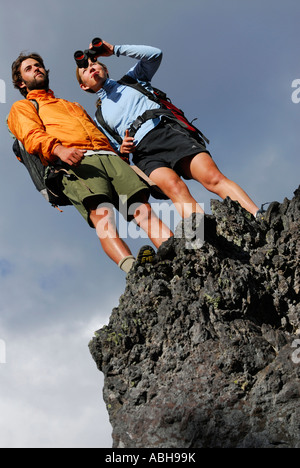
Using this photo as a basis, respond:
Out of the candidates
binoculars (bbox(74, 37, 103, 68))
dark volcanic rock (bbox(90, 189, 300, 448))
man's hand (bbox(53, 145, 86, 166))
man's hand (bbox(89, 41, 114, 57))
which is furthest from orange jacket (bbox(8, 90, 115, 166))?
dark volcanic rock (bbox(90, 189, 300, 448))

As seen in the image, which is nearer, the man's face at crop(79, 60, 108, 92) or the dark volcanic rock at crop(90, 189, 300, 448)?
the dark volcanic rock at crop(90, 189, 300, 448)

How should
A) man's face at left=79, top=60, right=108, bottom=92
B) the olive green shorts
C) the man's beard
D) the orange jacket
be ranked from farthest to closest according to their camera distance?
the man's beard → man's face at left=79, top=60, right=108, bottom=92 → the orange jacket → the olive green shorts

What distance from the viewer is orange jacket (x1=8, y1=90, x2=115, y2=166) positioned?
6801 mm

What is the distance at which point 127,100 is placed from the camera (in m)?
7.55

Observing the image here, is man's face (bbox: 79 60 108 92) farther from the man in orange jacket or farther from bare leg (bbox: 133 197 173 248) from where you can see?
bare leg (bbox: 133 197 173 248)

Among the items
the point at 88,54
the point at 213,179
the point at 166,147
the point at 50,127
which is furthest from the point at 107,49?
the point at 213,179

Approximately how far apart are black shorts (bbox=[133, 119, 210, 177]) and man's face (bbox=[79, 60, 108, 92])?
129 centimetres

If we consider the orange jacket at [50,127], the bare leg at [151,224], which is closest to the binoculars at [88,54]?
the orange jacket at [50,127]

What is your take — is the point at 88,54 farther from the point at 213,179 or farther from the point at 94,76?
the point at 213,179

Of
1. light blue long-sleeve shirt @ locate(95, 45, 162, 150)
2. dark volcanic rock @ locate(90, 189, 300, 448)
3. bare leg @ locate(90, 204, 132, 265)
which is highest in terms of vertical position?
light blue long-sleeve shirt @ locate(95, 45, 162, 150)

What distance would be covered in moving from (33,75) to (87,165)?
227 cm

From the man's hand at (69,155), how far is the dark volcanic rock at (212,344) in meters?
1.99

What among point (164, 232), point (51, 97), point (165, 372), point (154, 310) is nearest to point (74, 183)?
point (164, 232)

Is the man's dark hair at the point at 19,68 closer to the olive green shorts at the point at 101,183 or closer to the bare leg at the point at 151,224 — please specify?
the olive green shorts at the point at 101,183
